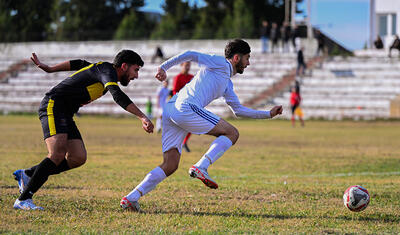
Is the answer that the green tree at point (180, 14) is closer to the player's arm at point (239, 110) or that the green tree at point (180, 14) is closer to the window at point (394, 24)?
the window at point (394, 24)

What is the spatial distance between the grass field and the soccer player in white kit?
44 centimetres

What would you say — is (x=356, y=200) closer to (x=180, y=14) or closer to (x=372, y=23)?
(x=372, y=23)

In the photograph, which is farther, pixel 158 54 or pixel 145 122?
pixel 158 54

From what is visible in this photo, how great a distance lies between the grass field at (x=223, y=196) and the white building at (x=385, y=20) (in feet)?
117

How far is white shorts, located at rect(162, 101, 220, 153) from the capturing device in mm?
6641

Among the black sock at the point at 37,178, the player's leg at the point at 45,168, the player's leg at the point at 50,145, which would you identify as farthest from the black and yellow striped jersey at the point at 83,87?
the black sock at the point at 37,178

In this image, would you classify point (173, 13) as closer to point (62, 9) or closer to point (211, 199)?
point (62, 9)

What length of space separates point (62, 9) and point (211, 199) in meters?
69.3

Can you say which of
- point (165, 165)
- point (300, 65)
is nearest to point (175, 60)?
point (165, 165)

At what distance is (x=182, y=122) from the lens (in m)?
6.64

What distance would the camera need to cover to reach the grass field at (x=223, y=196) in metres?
5.93

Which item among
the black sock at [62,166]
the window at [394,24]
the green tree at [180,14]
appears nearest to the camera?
the black sock at [62,166]

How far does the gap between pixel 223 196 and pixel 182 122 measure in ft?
5.90

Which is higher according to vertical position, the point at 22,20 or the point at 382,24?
the point at 22,20
